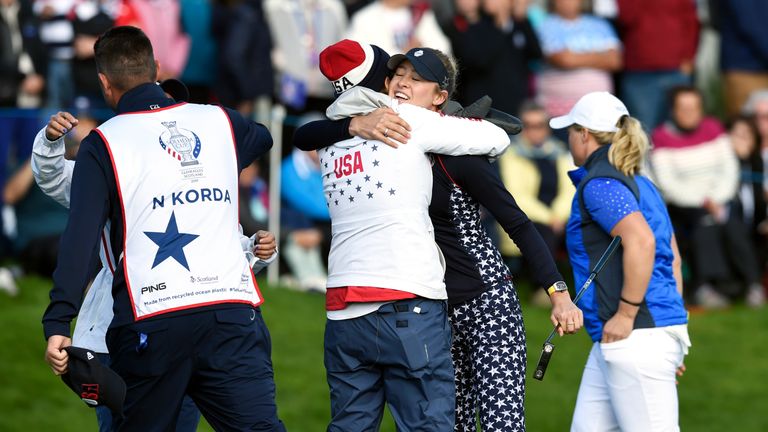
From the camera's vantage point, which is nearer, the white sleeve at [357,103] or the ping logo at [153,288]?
the ping logo at [153,288]

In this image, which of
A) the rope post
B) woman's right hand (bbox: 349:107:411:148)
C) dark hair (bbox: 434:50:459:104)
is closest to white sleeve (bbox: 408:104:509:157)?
woman's right hand (bbox: 349:107:411:148)

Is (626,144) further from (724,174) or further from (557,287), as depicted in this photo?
(724,174)

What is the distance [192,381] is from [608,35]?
9.15 m

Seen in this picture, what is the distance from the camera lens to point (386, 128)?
19.9ft

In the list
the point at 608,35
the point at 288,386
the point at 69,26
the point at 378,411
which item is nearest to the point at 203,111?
the point at 378,411

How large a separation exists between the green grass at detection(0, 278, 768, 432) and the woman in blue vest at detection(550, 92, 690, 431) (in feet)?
11.9

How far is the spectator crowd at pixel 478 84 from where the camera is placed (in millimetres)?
11977

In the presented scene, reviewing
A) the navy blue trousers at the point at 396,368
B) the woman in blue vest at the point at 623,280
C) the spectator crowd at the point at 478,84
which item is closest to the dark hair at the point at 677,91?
the spectator crowd at the point at 478,84

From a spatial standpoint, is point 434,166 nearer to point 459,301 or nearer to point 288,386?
point 459,301

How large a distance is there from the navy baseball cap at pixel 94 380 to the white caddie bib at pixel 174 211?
28 cm

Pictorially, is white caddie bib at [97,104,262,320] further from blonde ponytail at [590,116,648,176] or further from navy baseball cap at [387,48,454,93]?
blonde ponytail at [590,116,648,176]

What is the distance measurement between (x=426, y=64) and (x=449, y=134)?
344 mm

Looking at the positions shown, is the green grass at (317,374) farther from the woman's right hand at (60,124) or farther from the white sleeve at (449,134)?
the white sleeve at (449,134)

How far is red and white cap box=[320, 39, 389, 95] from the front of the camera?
20.3ft
